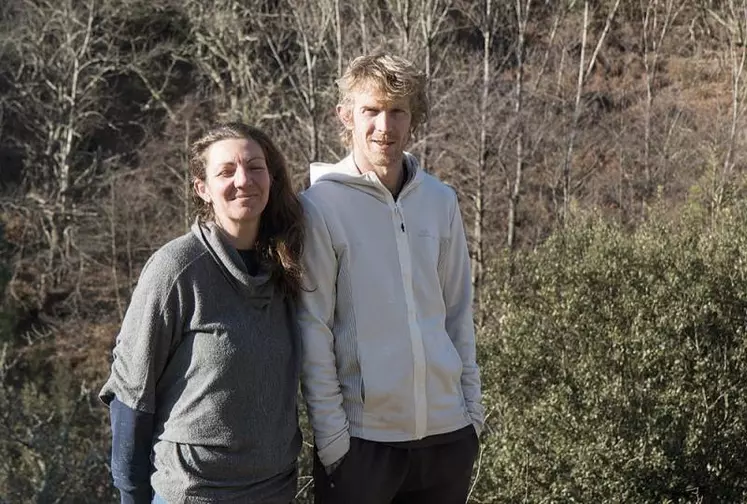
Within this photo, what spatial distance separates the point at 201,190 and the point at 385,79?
51 cm

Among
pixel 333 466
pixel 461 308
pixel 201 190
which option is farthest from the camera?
pixel 461 308

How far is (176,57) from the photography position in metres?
23.1

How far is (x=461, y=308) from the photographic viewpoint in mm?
2557

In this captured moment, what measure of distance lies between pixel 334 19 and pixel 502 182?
5.02 meters

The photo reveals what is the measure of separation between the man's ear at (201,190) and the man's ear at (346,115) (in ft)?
1.34

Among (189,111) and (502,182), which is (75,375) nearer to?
(189,111)

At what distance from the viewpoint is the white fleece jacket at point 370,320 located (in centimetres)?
222

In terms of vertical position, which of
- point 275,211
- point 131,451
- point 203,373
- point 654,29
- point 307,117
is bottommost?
point 131,451

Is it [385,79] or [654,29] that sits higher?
[654,29]

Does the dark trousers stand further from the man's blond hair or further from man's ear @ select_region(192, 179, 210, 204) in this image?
the man's blond hair

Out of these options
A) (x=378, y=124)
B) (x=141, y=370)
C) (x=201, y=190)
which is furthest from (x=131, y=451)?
(x=378, y=124)

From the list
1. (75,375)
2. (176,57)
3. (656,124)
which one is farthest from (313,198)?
(176,57)

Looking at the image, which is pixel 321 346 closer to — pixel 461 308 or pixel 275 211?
pixel 275 211

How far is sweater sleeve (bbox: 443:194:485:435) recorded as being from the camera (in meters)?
2.51
